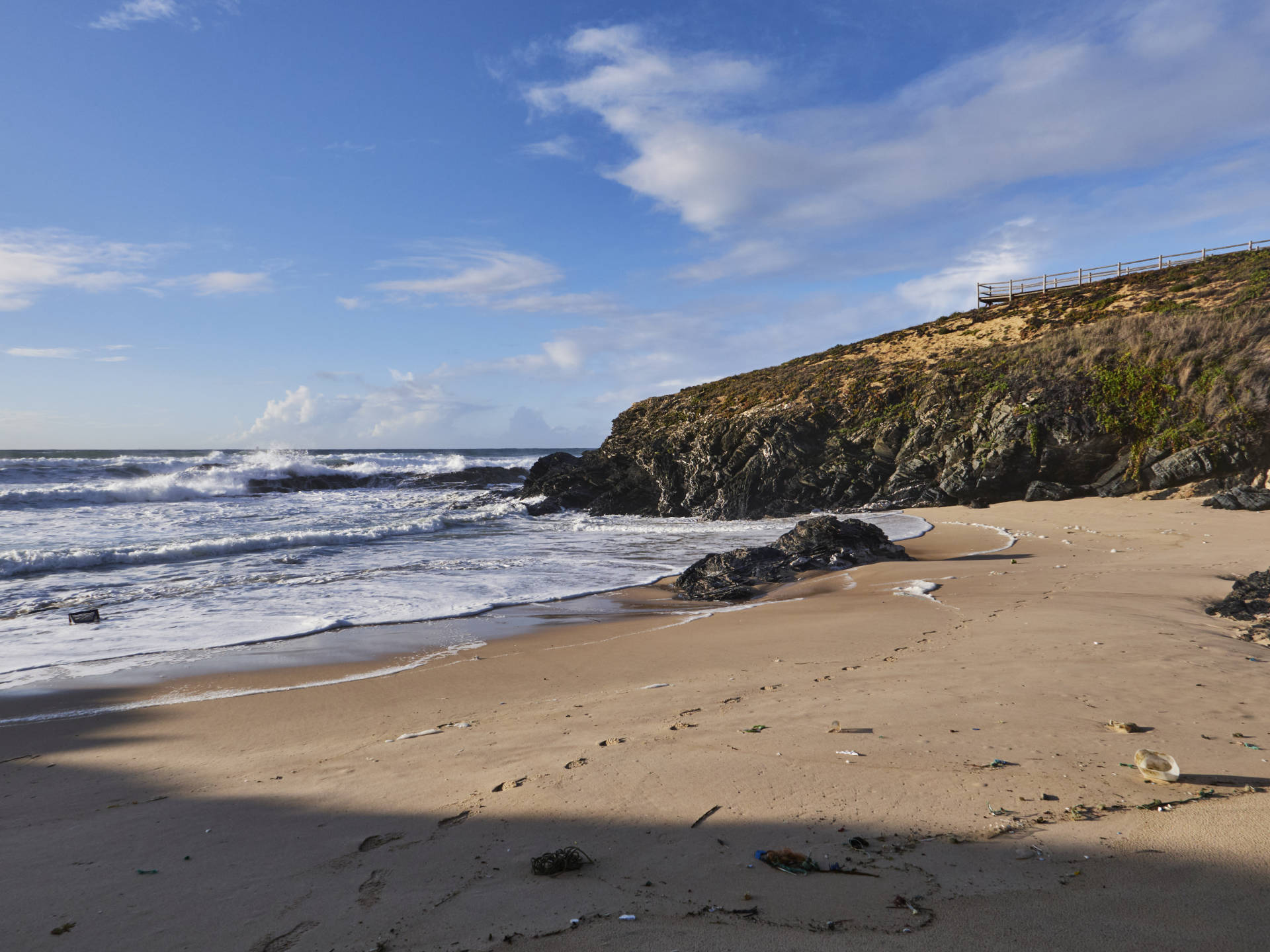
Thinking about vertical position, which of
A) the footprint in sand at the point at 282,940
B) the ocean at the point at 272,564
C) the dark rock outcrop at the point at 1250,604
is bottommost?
the ocean at the point at 272,564

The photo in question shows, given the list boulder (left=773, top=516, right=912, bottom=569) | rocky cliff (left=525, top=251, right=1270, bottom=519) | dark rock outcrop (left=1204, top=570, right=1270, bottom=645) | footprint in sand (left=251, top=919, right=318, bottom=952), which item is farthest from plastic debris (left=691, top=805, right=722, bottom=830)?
rocky cliff (left=525, top=251, right=1270, bottom=519)

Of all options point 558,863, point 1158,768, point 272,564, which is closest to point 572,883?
point 558,863

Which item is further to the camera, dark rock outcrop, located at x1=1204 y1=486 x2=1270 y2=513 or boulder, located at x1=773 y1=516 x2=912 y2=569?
dark rock outcrop, located at x1=1204 y1=486 x2=1270 y2=513

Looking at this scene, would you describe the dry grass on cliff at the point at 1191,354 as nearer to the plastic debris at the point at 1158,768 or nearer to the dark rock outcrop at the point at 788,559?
the dark rock outcrop at the point at 788,559

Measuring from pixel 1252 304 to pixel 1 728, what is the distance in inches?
1231

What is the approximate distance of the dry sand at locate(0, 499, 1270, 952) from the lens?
2.10 meters

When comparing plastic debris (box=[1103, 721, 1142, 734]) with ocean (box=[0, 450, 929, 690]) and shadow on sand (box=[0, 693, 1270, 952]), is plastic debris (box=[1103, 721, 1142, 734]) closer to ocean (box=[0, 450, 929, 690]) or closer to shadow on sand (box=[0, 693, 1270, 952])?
shadow on sand (box=[0, 693, 1270, 952])

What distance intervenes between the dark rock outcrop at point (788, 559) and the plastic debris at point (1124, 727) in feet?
20.5

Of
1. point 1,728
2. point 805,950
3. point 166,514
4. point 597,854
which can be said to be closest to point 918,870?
point 805,950

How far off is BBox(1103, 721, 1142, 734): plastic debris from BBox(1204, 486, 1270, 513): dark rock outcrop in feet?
47.1

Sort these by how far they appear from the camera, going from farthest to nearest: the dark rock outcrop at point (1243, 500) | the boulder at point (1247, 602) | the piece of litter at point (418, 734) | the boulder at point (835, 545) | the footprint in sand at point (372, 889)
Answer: the dark rock outcrop at point (1243, 500), the boulder at point (835, 545), the boulder at point (1247, 602), the piece of litter at point (418, 734), the footprint in sand at point (372, 889)

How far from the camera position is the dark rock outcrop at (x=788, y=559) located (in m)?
10.2

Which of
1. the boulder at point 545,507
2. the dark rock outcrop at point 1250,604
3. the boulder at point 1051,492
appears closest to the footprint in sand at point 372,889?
the dark rock outcrop at point 1250,604

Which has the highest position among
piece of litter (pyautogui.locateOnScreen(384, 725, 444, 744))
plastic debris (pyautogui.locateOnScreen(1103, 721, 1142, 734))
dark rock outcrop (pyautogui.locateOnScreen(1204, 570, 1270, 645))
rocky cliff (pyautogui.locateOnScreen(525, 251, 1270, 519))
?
rocky cliff (pyautogui.locateOnScreen(525, 251, 1270, 519))
